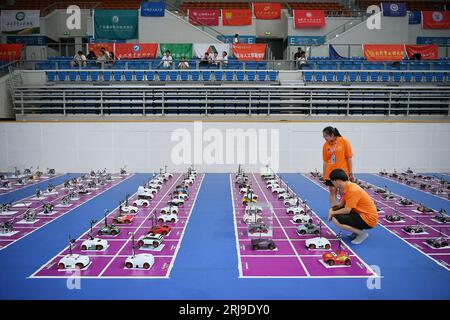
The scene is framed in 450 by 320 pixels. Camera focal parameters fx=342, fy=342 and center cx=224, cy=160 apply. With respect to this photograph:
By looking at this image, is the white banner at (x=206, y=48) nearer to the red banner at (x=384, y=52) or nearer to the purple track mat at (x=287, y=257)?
the red banner at (x=384, y=52)

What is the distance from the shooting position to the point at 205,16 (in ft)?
70.0

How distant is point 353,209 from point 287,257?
3.98 ft

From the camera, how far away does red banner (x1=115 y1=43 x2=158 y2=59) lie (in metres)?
17.1

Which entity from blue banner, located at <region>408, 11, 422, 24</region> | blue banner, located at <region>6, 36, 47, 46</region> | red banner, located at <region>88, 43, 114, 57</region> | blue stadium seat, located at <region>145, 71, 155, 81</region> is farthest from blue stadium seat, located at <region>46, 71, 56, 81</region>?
blue banner, located at <region>408, 11, 422, 24</region>

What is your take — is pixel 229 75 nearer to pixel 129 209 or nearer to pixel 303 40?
pixel 303 40

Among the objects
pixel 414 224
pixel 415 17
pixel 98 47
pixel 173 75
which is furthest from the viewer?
pixel 415 17

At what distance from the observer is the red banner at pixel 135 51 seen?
17.1 meters

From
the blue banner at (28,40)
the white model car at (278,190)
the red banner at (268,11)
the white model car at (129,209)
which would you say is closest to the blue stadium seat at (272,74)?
the white model car at (278,190)

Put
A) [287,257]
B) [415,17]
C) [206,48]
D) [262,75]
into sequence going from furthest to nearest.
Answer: [415,17]
[206,48]
[262,75]
[287,257]

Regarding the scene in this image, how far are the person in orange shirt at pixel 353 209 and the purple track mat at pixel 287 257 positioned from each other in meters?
0.34

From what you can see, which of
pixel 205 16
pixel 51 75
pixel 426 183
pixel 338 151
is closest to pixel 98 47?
pixel 51 75

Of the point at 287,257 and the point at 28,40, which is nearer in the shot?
the point at 287,257
